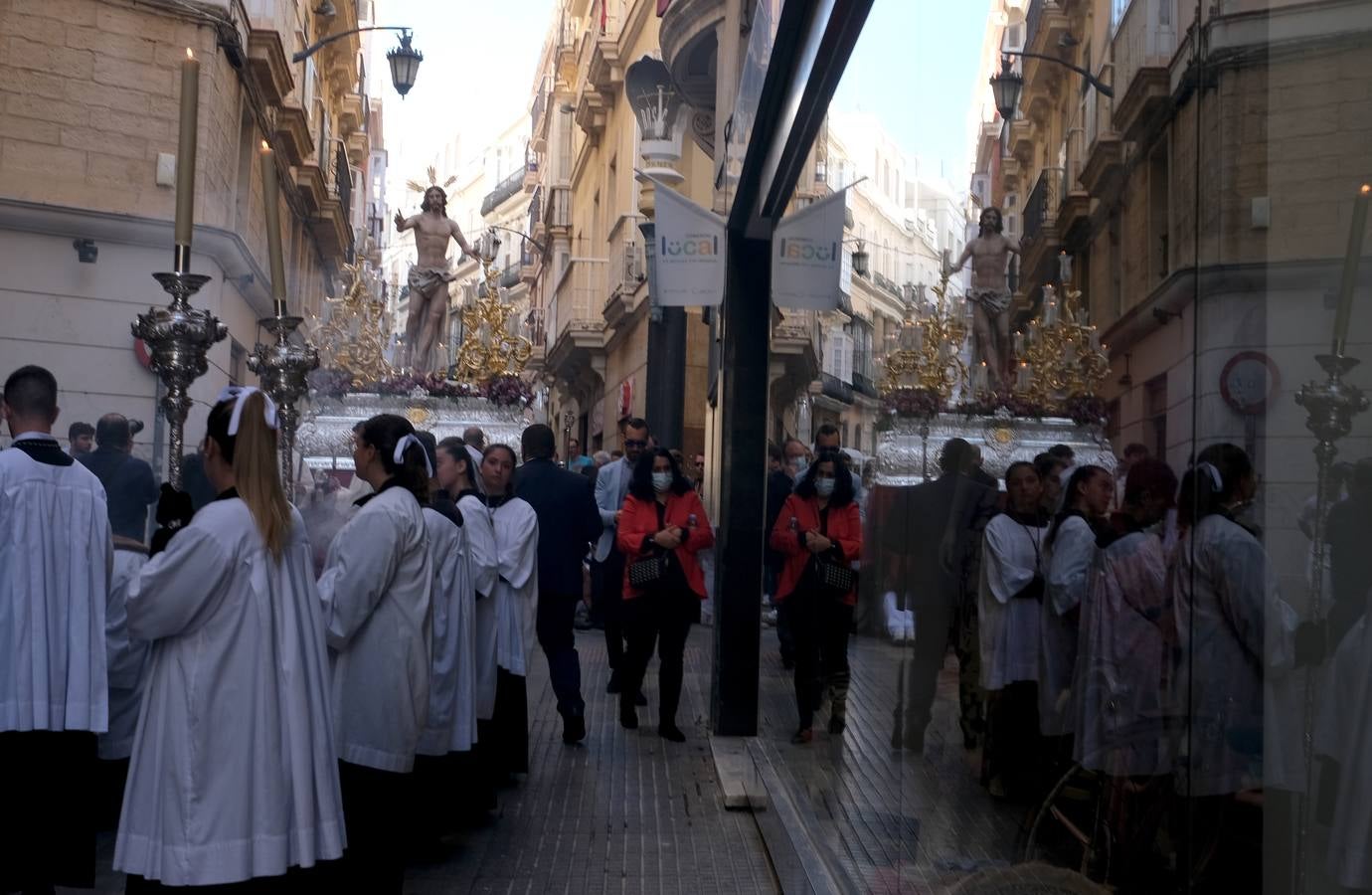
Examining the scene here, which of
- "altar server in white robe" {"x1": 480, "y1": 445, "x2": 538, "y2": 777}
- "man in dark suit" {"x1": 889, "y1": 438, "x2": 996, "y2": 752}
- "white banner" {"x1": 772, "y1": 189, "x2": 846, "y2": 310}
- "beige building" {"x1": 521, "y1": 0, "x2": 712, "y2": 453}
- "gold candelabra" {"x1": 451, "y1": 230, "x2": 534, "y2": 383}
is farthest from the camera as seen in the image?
"beige building" {"x1": 521, "y1": 0, "x2": 712, "y2": 453}

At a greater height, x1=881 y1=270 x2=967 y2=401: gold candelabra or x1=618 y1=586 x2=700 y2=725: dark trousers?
x1=881 y1=270 x2=967 y2=401: gold candelabra

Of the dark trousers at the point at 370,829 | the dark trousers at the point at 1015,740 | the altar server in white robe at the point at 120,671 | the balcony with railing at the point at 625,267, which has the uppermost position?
the balcony with railing at the point at 625,267

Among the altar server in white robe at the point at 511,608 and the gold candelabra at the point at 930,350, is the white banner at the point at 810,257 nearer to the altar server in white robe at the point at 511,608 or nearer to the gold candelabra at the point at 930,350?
the altar server in white robe at the point at 511,608

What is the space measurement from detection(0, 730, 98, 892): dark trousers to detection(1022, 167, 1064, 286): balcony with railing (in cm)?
439

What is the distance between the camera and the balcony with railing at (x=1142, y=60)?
6.56 ft

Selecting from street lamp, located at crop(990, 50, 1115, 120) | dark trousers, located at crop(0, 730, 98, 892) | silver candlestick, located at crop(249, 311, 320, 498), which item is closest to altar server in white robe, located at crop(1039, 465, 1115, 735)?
street lamp, located at crop(990, 50, 1115, 120)

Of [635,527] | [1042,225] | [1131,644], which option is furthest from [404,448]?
[635,527]

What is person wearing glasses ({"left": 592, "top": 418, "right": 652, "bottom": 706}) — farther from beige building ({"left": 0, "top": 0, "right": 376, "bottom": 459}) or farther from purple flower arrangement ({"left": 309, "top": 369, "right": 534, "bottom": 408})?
beige building ({"left": 0, "top": 0, "right": 376, "bottom": 459})

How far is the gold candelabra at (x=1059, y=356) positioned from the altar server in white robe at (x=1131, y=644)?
0.26 m

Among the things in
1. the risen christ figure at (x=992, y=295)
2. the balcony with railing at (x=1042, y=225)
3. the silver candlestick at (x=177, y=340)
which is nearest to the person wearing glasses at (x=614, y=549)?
the silver candlestick at (x=177, y=340)

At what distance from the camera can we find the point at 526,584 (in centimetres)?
867

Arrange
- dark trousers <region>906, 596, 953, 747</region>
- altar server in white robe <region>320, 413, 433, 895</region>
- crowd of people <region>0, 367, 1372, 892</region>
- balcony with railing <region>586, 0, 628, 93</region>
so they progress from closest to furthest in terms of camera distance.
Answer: crowd of people <region>0, 367, 1372, 892</region> < dark trousers <region>906, 596, 953, 747</region> < altar server in white robe <region>320, 413, 433, 895</region> < balcony with railing <region>586, 0, 628, 93</region>

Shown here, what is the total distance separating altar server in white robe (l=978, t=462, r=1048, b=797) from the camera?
286cm

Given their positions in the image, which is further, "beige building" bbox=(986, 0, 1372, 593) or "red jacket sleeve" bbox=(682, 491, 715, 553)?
"red jacket sleeve" bbox=(682, 491, 715, 553)
